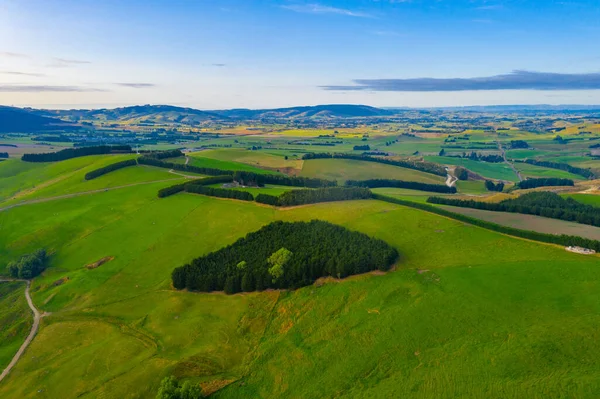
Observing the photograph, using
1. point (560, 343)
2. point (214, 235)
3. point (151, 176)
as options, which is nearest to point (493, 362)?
Answer: point (560, 343)

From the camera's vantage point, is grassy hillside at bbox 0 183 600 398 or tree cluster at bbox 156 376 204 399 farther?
grassy hillside at bbox 0 183 600 398

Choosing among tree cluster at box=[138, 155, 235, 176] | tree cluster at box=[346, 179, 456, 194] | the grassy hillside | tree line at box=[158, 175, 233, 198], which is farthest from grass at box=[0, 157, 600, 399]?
tree cluster at box=[346, 179, 456, 194]

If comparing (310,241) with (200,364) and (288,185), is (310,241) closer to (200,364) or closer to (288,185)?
(200,364)

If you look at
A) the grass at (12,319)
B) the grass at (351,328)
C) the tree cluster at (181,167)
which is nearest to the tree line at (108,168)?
the tree cluster at (181,167)

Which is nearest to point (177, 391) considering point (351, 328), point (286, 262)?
point (351, 328)

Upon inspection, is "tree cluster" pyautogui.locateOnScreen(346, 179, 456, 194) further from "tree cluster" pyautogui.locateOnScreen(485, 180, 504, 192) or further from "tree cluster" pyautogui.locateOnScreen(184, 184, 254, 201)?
"tree cluster" pyautogui.locateOnScreen(184, 184, 254, 201)

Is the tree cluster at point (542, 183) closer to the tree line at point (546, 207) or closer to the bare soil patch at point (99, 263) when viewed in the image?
the tree line at point (546, 207)
